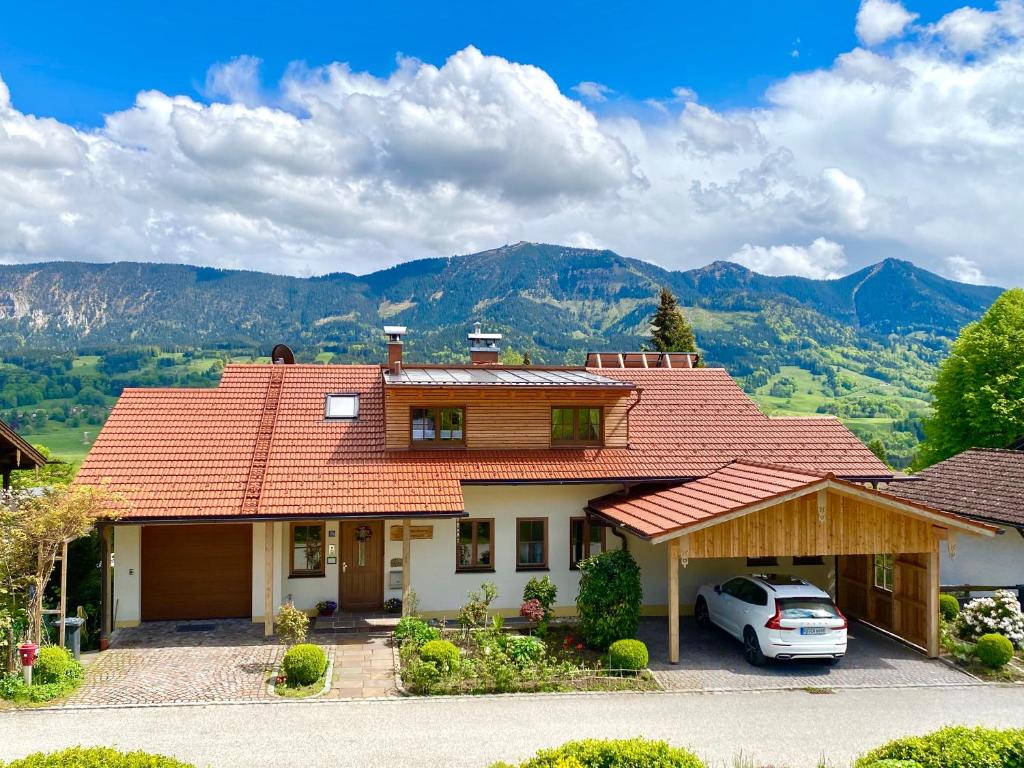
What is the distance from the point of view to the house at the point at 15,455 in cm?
1869

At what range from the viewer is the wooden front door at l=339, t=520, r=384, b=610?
19953 mm

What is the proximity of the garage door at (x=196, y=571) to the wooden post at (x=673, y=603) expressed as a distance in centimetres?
1002

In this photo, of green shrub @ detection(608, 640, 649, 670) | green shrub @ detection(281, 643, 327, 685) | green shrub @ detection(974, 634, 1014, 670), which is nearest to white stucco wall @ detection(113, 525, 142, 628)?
green shrub @ detection(281, 643, 327, 685)

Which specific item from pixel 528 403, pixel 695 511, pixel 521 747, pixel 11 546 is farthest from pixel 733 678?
pixel 11 546

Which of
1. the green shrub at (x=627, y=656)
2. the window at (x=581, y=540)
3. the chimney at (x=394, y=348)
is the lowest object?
the green shrub at (x=627, y=656)

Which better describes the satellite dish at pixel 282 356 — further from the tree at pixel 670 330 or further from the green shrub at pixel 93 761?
the tree at pixel 670 330

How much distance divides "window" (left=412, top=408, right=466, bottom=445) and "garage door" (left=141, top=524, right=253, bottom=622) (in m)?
4.91

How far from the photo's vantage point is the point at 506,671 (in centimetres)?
1499

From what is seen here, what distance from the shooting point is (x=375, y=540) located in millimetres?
20125

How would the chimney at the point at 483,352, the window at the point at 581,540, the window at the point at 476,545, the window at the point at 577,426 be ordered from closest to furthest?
1. the window at the point at 476,545
2. the window at the point at 581,540
3. the window at the point at 577,426
4. the chimney at the point at 483,352

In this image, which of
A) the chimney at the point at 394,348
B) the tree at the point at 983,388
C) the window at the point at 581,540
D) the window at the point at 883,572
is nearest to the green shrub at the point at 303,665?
the window at the point at 581,540

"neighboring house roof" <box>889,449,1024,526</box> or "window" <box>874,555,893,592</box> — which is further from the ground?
"neighboring house roof" <box>889,449,1024,526</box>

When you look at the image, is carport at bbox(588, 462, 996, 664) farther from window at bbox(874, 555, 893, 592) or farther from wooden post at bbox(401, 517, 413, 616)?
wooden post at bbox(401, 517, 413, 616)

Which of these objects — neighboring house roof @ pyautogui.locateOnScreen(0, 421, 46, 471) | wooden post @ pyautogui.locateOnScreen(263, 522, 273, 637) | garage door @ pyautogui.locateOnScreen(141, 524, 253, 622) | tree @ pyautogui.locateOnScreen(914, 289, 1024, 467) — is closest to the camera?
wooden post @ pyautogui.locateOnScreen(263, 522, 273, 637)
